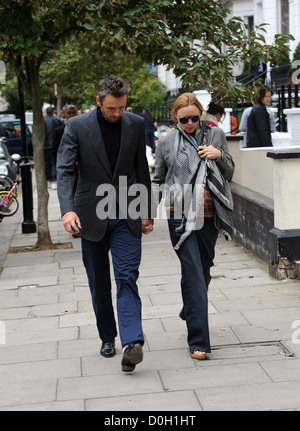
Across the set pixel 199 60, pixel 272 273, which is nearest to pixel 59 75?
pixel 199 60

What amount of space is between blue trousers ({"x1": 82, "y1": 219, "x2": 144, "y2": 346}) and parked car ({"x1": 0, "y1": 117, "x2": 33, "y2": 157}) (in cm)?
2156

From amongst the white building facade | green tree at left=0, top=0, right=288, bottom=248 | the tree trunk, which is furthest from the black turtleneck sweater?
the white building facade

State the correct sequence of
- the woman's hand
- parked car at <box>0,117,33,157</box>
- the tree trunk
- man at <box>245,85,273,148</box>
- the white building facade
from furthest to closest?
parked car at <box>0,117,33,157</box> → the white building facade → man at <box>245,85,273,148</box> → the tree trunk → the woman's hand

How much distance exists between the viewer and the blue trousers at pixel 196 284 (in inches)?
216

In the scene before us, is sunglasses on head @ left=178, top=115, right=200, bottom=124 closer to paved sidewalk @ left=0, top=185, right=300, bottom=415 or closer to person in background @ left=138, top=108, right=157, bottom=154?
paved sidewalk @ left=0, top=185, right=300, bottom=415

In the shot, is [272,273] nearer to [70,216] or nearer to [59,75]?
[70,216]

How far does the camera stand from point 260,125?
38.9ft

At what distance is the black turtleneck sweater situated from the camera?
5.37 m

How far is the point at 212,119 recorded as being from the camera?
918 centimetres

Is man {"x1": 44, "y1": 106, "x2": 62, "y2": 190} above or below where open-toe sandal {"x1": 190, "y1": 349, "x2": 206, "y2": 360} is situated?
above

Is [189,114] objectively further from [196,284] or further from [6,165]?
[6,165]

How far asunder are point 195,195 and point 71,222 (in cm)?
89

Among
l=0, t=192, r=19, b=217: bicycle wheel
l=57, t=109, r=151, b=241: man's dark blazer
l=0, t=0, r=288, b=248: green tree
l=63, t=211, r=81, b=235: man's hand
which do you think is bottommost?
l=0, t=192, r=19, b=217: bicycle wheel

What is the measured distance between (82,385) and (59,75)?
3058cm
